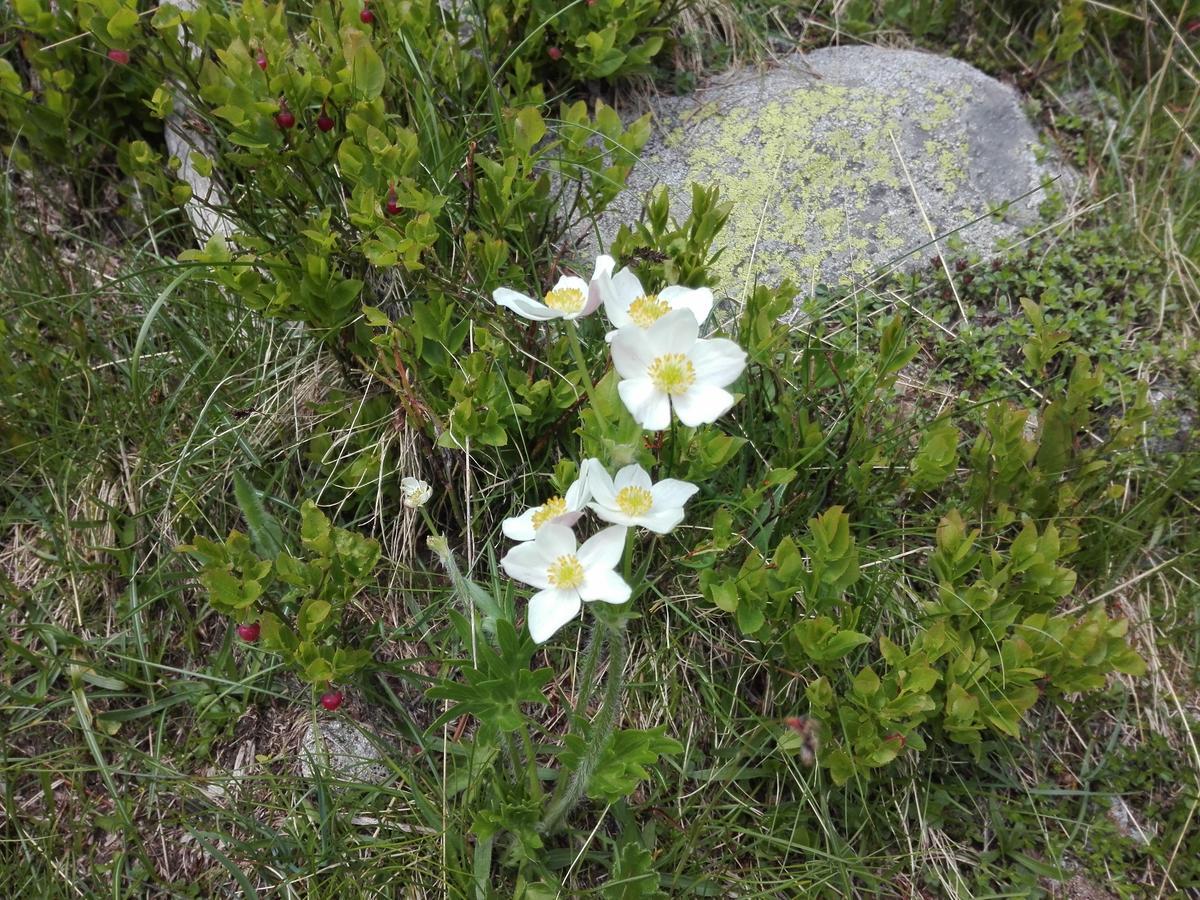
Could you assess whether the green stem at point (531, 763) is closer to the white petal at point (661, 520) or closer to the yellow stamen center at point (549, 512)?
the yellow stamen center at point (549, 512)

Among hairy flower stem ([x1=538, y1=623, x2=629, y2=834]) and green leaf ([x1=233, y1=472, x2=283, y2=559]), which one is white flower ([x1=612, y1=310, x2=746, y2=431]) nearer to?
hairy flower stem ([x1=538, y1=623, x2=629, y2=834])

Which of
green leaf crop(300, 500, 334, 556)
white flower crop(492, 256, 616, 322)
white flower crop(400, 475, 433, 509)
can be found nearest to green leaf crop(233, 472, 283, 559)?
green leaf crop(300, 500, 334, 556)

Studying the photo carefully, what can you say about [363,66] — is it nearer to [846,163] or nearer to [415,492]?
[415,492]

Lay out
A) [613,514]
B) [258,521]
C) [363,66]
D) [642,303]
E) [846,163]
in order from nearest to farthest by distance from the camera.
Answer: [613,514], [642,303], [258,521], [363,66], [846,163]

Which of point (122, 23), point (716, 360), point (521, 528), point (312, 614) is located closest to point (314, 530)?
point (312, 614)

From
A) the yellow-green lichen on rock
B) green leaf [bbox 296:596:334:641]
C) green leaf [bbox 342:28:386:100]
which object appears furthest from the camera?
the yellow-green lichen on rock

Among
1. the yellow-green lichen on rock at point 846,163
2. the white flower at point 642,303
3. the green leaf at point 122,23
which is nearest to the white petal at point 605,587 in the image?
the white flower at point 642,303
